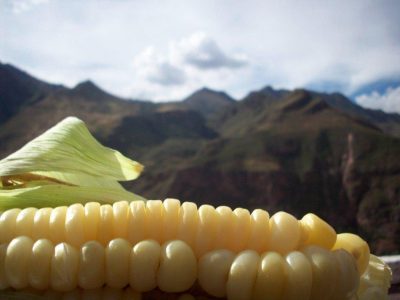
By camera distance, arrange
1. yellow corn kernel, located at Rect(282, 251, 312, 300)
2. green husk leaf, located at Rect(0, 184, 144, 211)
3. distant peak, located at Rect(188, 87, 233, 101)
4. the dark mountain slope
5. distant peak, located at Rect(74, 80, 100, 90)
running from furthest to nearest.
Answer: distant peak, located at Rect(188, 87, 233, 101) → distant peak, located at Rect(74, 80, 100, 90) → the dark mountain slope → green husk leaf, located at Rect(0, 184, 144, 211) → yellow corn kernel, located at Rect(282, 251, 312, 300)

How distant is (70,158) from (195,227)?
0.75 meters

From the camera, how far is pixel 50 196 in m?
1.17

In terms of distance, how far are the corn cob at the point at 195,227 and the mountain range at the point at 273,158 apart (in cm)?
4882

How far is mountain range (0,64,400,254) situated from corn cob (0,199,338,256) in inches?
1922

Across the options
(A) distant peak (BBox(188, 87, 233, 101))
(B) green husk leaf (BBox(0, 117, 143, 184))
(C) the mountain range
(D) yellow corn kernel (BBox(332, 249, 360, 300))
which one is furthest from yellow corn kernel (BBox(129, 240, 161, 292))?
(A) distant peak (BBox(188, 87, 233, 101))

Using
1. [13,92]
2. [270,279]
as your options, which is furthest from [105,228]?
[13,92]

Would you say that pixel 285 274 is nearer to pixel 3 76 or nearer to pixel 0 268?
pixel 0 268

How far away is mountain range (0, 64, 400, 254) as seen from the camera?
5044cm

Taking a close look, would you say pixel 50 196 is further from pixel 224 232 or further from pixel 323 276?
pixel 323 276

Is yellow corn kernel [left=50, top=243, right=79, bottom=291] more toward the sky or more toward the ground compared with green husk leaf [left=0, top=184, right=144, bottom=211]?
more toward the ground

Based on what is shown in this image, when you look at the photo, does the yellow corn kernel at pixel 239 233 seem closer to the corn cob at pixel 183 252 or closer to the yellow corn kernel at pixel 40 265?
the corn cob at pixel 183 252

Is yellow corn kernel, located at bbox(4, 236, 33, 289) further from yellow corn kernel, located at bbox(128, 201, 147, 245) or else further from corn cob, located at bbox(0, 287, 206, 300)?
yellow corn kernel, located at bbox(128, 201, 147, 245)

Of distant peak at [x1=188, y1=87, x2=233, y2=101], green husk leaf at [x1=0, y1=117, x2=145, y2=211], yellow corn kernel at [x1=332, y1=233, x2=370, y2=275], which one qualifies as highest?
distant peak at [x1=188, y1=87, x2=233, y2=101]

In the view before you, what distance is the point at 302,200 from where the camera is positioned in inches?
2073
